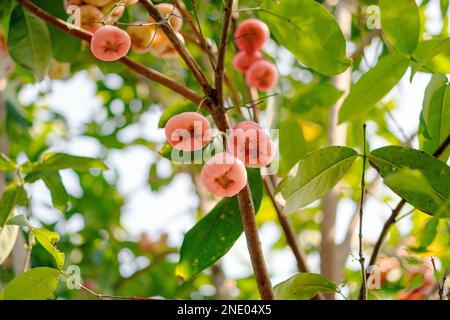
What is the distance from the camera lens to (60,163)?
1193mm

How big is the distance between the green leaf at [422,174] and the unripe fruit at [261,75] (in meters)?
0.44

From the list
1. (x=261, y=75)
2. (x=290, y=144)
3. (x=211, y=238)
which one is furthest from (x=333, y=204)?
(x=211, y=238)

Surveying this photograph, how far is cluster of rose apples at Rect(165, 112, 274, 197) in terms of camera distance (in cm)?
80

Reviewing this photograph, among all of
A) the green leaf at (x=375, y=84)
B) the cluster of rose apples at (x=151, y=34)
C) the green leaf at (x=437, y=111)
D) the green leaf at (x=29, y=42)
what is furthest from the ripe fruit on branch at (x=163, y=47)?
the green leaf at (x=437, y=111)

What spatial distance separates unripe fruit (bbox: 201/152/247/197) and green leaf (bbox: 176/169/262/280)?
0.24m

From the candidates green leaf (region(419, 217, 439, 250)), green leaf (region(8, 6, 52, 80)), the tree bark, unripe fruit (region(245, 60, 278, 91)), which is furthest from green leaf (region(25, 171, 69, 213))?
green leaf (region(419, 217, 439, 250))

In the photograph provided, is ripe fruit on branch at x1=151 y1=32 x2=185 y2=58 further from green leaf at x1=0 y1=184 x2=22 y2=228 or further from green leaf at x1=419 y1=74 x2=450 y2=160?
green leaf at x1=419 y1=74 x2=450 y2=160

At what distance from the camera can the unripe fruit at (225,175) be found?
0.80 metres

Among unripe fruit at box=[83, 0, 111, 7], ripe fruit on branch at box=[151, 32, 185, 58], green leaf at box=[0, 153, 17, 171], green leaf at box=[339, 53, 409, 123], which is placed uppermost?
unripe fruit at box=[83, 0, 111, 7]

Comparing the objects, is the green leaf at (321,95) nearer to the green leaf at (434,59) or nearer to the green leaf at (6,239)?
the green leaf at (434,59)

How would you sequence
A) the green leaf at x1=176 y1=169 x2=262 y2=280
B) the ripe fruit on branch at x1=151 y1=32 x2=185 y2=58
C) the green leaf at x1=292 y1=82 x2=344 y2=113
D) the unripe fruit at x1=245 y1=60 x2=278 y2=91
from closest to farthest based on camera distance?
the green leaf at x1=176 y1=169 x2=262 y2=280, the ripe fruit on branch at x1=151 y1=32 x2=185 y2=58, the unripe fruit at x1=245 y1=60 x2=278 y2=91, the green leaf at x1=292 y1=82 x2=344 y2=113

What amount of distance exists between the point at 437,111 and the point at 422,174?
17 centimetres

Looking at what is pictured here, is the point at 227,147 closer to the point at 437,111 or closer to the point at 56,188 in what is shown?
the point at 437,111
